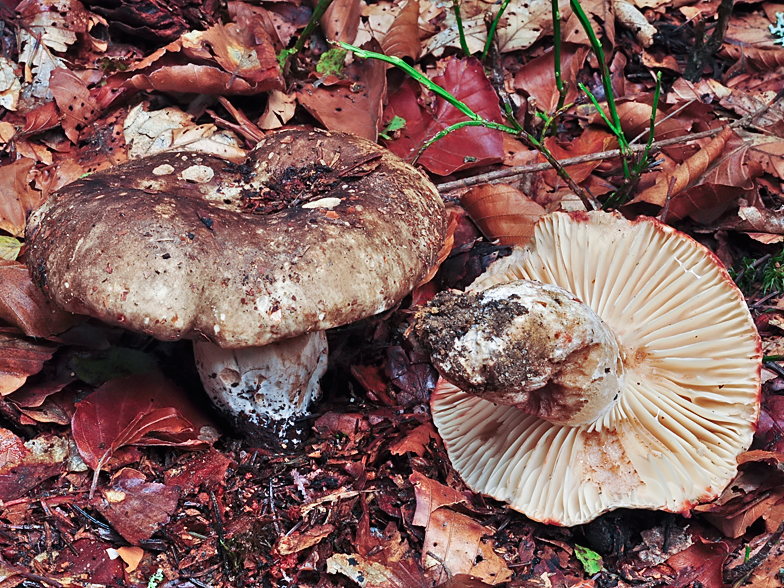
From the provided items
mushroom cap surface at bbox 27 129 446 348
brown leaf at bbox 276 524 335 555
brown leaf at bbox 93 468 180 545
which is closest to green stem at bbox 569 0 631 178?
mushroom cap surface at bbox 27 129 446 348

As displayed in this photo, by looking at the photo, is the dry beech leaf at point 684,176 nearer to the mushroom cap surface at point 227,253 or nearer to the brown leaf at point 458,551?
the mushroom cap surface at point 227,253

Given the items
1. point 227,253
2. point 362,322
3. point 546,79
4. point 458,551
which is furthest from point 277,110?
point 458,551

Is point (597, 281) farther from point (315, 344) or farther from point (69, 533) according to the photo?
point (69, 533)

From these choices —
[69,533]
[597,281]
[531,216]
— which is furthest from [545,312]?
[69,533]

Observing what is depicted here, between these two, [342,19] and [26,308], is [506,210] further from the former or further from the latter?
[26,308]

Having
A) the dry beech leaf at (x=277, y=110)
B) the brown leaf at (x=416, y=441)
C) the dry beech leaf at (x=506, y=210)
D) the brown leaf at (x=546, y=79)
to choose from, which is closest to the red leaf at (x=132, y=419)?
the brown leaf at (x=416, y=441)

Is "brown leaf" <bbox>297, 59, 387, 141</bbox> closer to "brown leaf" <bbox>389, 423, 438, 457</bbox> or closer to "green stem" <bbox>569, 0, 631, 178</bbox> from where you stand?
"green stem" <bbox>569, 0, 631, 178</bbox>
